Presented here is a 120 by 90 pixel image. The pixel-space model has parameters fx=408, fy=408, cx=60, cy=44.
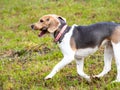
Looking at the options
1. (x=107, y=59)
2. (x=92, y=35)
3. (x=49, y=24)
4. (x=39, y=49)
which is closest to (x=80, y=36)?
(x=92, y=35)

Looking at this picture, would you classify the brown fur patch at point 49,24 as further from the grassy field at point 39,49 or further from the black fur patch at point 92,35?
the grassy field at point 39,49

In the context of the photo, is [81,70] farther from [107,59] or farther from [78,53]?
[107,59]

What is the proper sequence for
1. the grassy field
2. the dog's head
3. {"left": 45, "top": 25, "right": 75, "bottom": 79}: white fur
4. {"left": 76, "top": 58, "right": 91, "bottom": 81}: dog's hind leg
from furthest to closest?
the grassy field, {"left": 76, "top": 58, "right": 91, "bottom": 81}: dog's hind leg, the dog's head, {"left": 45, "top": 25, "right": 75, "bottom": 79}: white fur

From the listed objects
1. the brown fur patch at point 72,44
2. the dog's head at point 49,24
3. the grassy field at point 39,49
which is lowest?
the grassy field at point 39,49

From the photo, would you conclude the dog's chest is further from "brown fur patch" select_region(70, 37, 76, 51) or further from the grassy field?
the grassy field

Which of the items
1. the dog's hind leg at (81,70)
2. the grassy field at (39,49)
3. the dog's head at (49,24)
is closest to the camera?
the dog's head at (49,24)

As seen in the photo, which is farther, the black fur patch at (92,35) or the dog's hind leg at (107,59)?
the dog's hind leg at (107,59)

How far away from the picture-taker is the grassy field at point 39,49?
7.82m

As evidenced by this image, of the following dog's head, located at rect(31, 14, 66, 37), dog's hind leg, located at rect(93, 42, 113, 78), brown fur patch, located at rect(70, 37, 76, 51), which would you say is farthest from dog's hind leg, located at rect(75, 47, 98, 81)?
dog's head, located at rect(31, 14, 66, 37)

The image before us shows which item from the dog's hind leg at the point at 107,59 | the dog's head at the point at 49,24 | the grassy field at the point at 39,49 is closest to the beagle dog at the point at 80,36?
the dog's head at the point at 49,24

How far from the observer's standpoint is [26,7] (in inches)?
700

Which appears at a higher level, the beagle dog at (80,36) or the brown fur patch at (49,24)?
the brown fur patch at (49,24)

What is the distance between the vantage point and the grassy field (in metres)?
7.82

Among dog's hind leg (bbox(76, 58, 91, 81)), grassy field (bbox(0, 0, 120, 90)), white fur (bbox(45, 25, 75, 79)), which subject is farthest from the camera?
grassy field (bbox(0, 0, 120, 90))
